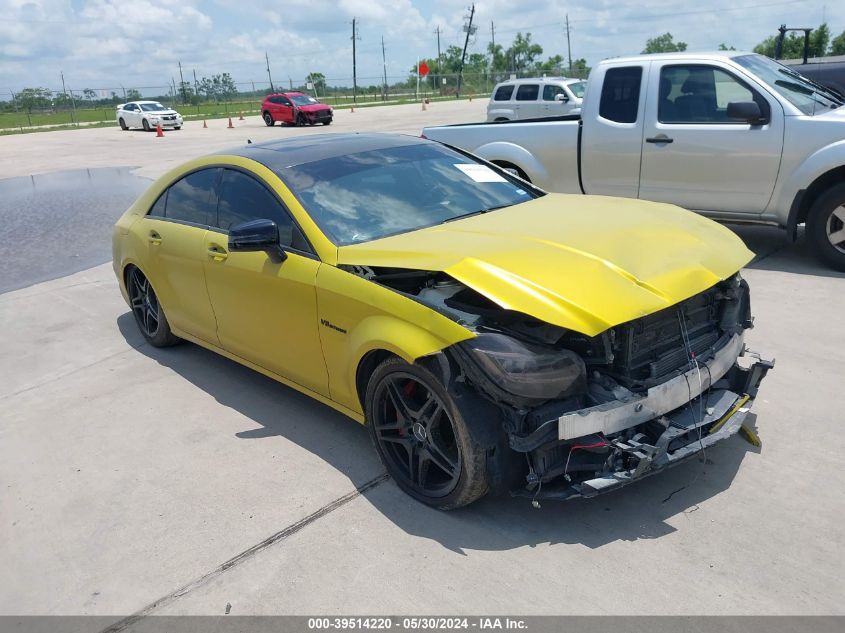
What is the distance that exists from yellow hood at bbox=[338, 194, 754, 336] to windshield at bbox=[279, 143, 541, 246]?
19cm

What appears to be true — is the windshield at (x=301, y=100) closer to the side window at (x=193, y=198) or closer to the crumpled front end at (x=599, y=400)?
the side window at (x=193, y=198)

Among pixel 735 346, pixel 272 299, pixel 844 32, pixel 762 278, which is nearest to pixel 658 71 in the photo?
pixel 762 278

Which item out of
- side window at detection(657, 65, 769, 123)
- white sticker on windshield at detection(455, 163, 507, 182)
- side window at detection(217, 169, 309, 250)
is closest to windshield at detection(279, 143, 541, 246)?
white sticker on windshield at detection(455, 163, 507, 182)

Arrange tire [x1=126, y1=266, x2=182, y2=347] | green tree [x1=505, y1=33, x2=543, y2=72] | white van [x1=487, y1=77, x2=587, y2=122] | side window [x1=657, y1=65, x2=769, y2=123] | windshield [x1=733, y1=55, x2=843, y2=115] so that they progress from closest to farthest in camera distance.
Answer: tire [x1=126, y1=266, x2=182, y2=347] < windshield [x1=733, y1=55, x2=843, y2=115] < side window [x1=657, y1=65, x2=769, y2=123] < white van [x1=487, y1=77, x2=587, y2=122] < green tree [x1=505, y1=33, x2=543, y2=72]

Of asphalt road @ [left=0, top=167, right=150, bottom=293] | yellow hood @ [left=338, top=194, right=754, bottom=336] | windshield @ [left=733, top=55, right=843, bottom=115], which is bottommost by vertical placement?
asphalt road @ [left=0, top=167, right=150, bottom=293]

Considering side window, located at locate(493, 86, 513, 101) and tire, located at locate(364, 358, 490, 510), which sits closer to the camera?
tire, located at locate(364, 358, 490, 510)

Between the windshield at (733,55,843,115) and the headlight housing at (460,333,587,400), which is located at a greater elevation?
the windshield at (733,55,843,115)

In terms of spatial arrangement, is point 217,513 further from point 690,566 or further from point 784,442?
point 784,442

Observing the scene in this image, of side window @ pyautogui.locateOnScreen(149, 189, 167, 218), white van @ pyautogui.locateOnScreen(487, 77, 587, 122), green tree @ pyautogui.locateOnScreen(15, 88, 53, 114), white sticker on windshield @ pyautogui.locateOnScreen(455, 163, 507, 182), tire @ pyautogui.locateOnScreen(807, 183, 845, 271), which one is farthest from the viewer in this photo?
green tree @ pyautogui.locateOnScreen(15, 88, 53, 114)

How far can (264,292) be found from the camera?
411cm

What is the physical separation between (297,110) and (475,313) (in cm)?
3100

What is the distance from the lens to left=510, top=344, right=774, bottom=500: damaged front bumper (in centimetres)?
291

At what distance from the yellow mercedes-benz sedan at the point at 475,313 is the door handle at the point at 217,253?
0.04ft

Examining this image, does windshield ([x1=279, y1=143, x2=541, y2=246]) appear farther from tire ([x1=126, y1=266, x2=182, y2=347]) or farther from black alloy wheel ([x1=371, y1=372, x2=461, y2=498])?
tire ([x1=126, y1=266, x2=182, y2=347])
